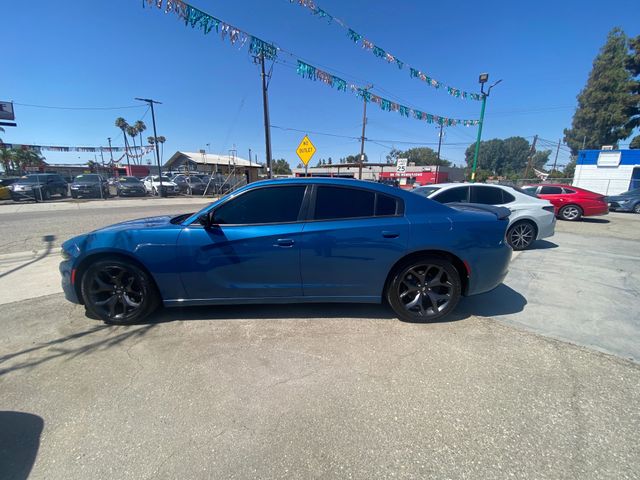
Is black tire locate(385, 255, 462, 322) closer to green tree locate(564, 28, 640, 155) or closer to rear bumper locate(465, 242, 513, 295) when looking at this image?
rear bumper locate(465, 242, 513, 295)

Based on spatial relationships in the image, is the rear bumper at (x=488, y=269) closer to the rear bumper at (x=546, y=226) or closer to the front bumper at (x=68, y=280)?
the rear bumper at (x=546, y=226)

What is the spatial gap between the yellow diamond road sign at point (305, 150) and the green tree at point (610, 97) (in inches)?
1623

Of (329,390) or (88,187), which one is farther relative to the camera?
(88,187)

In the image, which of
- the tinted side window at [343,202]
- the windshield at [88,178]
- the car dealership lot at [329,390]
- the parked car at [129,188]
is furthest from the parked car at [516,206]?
the parked car at [129,188]

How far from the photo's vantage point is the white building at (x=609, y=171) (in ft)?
74.0

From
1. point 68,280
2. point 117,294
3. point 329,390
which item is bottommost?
point 329,390

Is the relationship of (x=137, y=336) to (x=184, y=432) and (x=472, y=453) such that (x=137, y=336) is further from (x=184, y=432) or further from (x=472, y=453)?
(x=472, y=453)

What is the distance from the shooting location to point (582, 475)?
1.50 m

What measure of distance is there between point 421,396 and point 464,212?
6.61ft

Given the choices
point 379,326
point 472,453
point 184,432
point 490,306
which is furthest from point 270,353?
point 490,306

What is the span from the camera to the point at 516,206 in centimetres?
615

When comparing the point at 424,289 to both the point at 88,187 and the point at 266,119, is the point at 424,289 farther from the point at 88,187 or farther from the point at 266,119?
the point at 88,187

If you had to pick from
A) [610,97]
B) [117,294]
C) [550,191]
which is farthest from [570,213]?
[610,97]

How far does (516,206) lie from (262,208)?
590cm
